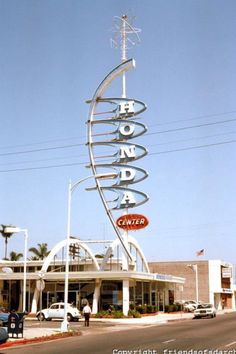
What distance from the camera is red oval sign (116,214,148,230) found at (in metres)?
48.5

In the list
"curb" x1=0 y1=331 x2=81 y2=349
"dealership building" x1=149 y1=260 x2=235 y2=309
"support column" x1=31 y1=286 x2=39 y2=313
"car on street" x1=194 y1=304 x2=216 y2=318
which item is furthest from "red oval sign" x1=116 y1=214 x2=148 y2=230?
"dealership building" x1=149 y1=260 x2=235 y2=309

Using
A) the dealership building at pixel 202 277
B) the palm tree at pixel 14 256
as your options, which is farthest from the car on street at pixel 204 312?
the palm tree at pixel 14 256

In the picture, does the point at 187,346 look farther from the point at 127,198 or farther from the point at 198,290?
the point at 198,290

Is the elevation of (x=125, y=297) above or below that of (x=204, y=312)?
above

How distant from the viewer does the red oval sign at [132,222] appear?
4850 centimetres

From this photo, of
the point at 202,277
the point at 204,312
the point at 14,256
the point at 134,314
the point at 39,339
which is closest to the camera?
the point at 39,339

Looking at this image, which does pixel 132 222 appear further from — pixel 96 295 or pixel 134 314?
pixel 134 314

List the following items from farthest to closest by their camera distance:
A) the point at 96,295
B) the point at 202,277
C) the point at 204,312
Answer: the point at 202,277
the point at 204,312
the point at 96,295

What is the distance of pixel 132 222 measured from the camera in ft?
161

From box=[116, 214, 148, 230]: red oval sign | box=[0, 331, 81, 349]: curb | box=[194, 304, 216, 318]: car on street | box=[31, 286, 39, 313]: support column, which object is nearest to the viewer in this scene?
box=[0, 331, 81, 349]: curb

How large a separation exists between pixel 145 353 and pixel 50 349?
491 centimetres

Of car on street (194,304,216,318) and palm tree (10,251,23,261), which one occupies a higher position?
palm tree (10,251,23,261)

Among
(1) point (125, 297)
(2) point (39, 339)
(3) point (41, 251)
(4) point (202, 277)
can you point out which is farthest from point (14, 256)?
(2) point (39, 339)

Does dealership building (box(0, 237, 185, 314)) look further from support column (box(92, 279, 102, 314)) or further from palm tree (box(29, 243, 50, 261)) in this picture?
palm tree (box(29, 243, 50, 261))
